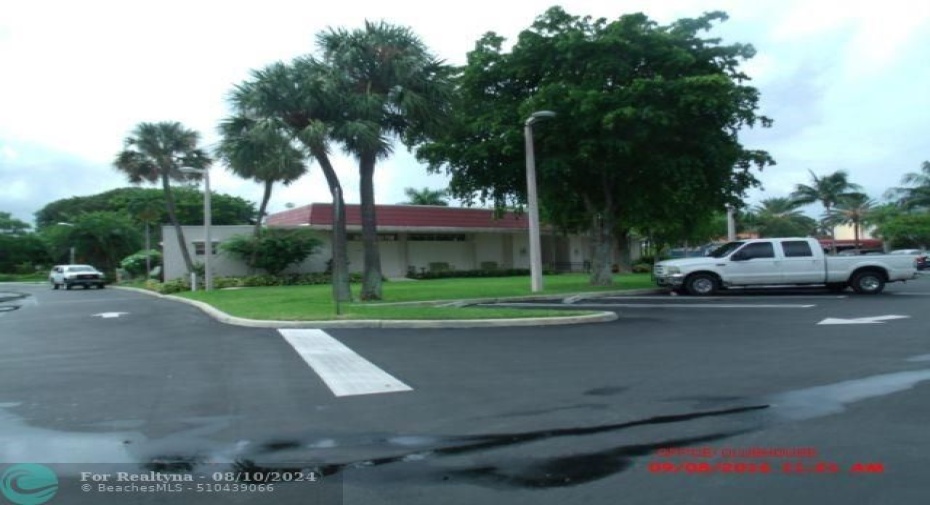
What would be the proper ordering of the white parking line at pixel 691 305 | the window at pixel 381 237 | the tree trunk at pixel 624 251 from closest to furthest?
1. the white parking line at pixel 691 305
2. the window at pixel 381 237
3. the tree trunk at pixel 624 251

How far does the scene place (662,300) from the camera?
2017 cm

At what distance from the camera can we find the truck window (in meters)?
20.5

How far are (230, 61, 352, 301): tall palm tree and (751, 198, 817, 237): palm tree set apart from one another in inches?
2079

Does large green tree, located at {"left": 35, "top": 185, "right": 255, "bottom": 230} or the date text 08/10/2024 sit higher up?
large green tree, located at {"left": 35, "top": 185, "right": 255, "bottom": 230}

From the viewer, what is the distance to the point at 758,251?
2092cm

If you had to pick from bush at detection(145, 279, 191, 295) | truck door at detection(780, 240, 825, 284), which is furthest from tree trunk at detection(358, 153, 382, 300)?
bush at detection(145, 279, 191, 295)

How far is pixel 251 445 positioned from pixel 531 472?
2247mm

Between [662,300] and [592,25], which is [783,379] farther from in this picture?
[592,25]

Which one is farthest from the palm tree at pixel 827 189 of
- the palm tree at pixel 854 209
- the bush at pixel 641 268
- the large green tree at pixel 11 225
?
the large green tree at pixel 11 225

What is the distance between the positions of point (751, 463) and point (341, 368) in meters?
5.48

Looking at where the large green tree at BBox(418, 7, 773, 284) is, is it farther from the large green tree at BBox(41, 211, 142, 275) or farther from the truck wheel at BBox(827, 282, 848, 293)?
the large green tree at BBox(41, 211, 142, 275)

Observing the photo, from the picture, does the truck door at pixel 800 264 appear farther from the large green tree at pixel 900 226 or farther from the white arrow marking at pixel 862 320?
the large green tree at pixel 900 226

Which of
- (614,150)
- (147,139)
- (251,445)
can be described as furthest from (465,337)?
(147,139)
